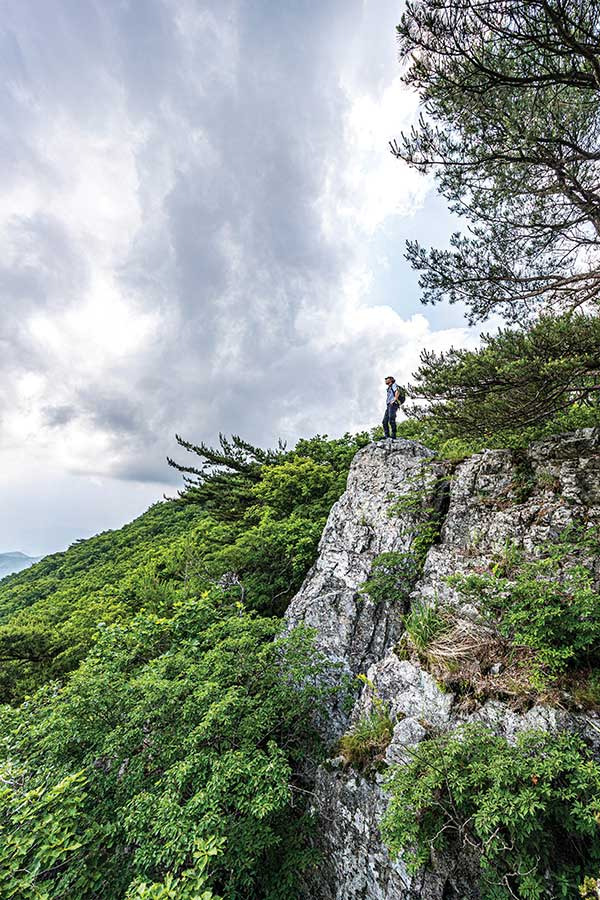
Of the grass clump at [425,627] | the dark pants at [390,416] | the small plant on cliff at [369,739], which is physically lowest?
the small plant on cliff at [369,739]

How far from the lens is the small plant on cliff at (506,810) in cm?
279

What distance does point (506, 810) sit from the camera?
2.79m

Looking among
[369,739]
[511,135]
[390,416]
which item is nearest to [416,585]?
[369,739]

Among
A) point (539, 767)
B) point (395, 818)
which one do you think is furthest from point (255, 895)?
point (539, 767)

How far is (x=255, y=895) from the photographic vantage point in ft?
14.3

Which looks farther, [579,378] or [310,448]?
[310,448]

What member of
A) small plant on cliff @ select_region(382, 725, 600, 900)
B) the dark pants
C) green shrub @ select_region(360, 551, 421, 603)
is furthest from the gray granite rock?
small plant on cliff @ select_region(382, 725, 600, 900)

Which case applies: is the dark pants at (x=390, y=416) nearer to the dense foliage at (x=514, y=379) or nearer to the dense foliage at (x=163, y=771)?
the dense foliage at (x=514, y=379)

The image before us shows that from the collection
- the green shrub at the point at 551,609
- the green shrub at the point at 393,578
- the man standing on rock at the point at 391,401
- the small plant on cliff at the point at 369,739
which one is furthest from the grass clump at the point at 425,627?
the man standing on rock at the point at 391,401

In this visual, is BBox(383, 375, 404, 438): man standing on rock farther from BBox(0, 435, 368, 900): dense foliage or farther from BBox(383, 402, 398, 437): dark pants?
BBox(0, 435, 368, 900): dense foliage

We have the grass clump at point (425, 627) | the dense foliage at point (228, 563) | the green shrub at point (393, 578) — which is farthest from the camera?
the dense foliage at point (228, 563)

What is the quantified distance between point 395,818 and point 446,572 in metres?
3.39

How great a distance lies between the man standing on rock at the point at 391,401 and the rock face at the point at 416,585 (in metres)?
0.59

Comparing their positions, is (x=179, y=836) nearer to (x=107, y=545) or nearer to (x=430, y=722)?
(x=430, y=722)
